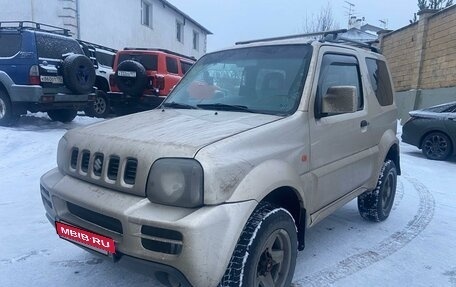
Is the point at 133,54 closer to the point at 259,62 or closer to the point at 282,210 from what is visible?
the point at 259,62

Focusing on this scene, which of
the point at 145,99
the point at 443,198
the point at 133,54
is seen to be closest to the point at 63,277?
the point at 443,198

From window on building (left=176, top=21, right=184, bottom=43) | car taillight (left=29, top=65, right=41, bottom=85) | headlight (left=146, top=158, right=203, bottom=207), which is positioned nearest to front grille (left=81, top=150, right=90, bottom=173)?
headlight (left=146, top=158, right=203, bottom=207)

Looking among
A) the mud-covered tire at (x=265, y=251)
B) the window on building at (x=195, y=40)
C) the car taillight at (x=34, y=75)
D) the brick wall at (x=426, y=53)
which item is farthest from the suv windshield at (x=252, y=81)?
the window on building at (x=195, y=40)

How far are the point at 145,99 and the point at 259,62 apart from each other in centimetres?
721

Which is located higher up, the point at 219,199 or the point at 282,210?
the point at 219,199

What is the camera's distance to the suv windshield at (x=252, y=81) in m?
2.88

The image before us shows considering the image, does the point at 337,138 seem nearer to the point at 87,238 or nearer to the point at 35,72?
the point at 87,238

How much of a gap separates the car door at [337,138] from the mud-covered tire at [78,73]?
6.58 meters

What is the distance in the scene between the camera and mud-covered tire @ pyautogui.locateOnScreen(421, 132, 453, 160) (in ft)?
26.9

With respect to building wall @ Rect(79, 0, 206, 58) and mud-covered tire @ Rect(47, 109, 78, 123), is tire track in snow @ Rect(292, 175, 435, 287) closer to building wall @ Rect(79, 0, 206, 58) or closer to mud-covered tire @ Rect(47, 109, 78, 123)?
mud-covered tire @ Rect(47, 109, 78, 123)

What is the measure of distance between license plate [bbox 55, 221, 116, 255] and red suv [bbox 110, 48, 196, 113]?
7653 millimetres

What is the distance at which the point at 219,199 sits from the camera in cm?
199

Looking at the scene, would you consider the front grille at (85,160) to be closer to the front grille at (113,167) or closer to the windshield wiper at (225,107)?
the front grille at (113,167)

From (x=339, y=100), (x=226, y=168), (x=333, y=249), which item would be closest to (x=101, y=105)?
(x=333, y=249)
